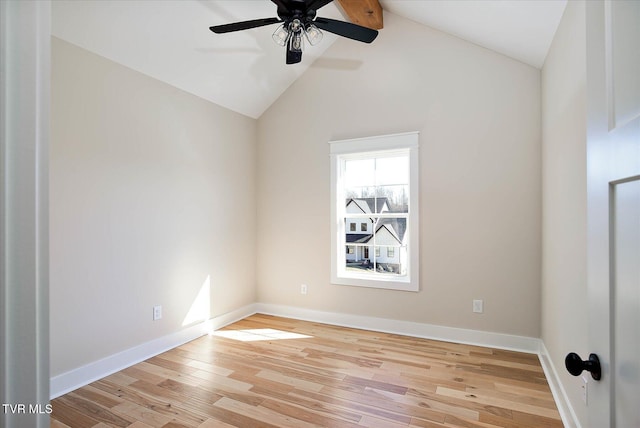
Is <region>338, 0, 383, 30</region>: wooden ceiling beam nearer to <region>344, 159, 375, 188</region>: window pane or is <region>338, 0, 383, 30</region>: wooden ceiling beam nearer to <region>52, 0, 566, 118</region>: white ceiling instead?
<region>52, 0, 566, 118</region>: white ceiling

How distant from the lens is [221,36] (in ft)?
10.0

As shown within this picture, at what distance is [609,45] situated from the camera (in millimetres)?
759

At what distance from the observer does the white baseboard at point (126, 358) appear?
7.91 ft

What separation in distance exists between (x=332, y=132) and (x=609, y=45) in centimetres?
324

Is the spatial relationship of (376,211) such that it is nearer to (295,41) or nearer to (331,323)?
(331,323)

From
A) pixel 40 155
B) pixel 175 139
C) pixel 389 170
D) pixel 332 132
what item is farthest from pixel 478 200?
pixel 40 155

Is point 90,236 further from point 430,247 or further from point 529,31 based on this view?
point 529,31

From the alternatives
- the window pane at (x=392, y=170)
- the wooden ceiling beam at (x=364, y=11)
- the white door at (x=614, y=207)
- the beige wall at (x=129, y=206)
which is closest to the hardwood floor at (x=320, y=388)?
the beige wall at (x=129, y=206)

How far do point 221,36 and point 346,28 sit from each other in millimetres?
1353

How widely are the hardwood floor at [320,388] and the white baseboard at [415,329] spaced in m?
0.11

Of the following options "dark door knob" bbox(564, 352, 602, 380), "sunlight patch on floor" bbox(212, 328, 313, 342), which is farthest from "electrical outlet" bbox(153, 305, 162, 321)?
"dark door knob" bbox(564, 352, 602, 380)

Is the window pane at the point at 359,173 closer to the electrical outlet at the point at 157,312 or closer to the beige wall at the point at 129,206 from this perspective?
the beige wall at the point at 129,206

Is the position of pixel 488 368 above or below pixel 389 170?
below

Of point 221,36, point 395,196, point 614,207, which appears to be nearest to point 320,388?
point 395,196
